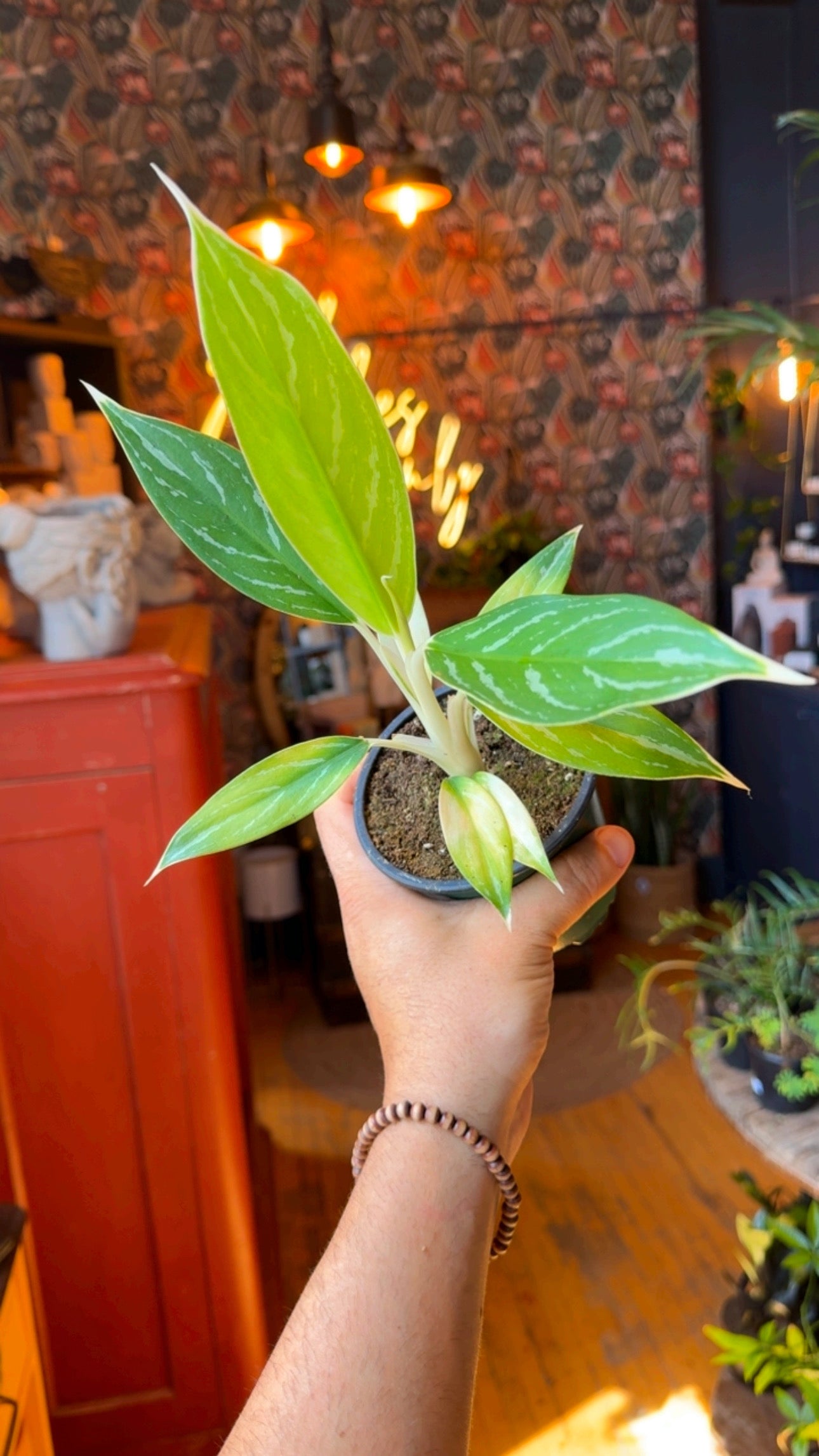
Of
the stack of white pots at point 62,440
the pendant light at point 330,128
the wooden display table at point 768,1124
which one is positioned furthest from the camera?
→ the pendant light at point 330,128

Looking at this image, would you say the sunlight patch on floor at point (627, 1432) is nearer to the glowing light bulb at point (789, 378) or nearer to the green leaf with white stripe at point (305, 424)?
the green leaf with white stripe at point (305, 424)

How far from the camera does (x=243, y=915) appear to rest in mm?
4172

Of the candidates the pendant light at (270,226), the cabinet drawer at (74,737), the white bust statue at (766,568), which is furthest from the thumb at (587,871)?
the white bust statue at (766,568)

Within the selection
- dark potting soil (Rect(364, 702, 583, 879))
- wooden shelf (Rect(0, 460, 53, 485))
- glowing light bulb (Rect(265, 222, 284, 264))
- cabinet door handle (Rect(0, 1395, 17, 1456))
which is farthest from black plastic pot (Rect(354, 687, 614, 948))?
glowing light bulb (Rect(265, 222, 284, 264))

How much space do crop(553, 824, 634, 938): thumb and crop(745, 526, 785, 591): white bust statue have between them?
12.1 feet

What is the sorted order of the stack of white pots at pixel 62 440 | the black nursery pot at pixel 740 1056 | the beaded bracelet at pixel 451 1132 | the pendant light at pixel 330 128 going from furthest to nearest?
the pendant light at pixel 330 128 < the stack of white pots at pixel 62 440 < the black nursery pot at pixel 740 1056 < the beaded bracelet at pixel 451 1132

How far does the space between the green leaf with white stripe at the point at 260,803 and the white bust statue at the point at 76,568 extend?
1.15 meters

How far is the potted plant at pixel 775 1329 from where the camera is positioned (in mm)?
1657

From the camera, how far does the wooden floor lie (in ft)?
6.72

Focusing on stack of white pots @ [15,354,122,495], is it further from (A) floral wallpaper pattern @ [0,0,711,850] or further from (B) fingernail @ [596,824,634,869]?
(B) fingernail @ [596,824,634,869]

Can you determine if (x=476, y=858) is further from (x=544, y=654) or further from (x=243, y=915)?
(x=243, y=915)

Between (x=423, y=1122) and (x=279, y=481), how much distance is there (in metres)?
0.41

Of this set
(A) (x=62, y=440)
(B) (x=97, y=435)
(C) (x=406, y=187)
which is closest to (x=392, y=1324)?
(A) (x=62, y=440)

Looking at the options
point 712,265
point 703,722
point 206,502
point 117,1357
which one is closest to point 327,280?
point 712,265
